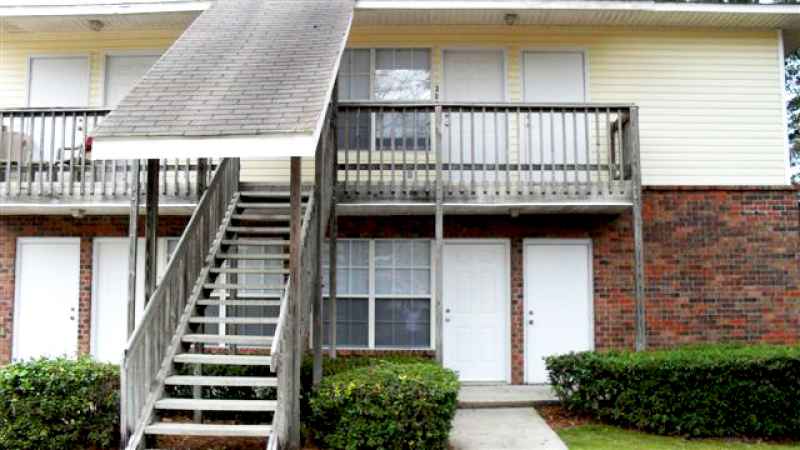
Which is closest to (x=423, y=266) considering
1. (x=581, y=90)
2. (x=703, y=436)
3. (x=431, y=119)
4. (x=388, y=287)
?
(x=388, y=287)

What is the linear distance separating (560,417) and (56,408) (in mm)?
5859

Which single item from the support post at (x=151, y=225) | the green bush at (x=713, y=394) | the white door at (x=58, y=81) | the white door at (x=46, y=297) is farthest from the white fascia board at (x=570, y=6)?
the white door at (x=46, y=297)

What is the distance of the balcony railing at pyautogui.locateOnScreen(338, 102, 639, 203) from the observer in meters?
8.88

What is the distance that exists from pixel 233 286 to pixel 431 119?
153 inches

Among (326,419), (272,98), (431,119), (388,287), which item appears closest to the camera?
(272,98)

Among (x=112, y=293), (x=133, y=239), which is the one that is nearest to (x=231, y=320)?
(x=133, y=239)

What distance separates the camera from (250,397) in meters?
7.42

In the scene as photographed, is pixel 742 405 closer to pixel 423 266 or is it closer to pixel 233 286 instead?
pixel 423 266

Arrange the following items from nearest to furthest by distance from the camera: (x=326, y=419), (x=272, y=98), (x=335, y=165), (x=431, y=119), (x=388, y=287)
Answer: (x=272, y=98) → (x=326, y=419) → (x=335, y=165) → (x=431, y=119) → (x=388, y=287)

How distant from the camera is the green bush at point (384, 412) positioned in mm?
6453

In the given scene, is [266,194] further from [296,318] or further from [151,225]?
[296,318]

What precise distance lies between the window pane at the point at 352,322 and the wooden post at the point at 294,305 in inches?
136

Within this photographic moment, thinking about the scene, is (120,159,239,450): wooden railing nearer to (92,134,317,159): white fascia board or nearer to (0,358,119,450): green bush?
(0,358,119,450): green bush

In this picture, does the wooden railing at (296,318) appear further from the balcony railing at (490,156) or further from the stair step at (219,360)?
the balcony railing at (490,156)
